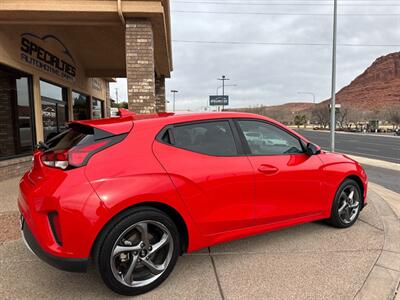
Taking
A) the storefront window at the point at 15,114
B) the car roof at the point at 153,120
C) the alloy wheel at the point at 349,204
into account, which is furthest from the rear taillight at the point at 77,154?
the storefront window at the point at 15,114

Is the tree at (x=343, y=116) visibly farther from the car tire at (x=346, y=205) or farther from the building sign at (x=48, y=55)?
the car tire at (x=346, y=205)

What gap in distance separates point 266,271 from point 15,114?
7.55m

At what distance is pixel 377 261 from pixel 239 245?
1448 mm

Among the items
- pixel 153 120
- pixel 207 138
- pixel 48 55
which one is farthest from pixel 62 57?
pixel 207 138

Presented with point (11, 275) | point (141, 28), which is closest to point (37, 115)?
point (141, 28)

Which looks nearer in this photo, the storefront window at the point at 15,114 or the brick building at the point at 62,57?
the brick building at the point at 62,57

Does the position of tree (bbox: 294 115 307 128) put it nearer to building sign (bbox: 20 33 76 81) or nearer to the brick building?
the brick building

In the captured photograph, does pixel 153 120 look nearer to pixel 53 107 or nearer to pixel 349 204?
pixel 349 204

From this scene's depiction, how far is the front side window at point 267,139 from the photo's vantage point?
3391mm

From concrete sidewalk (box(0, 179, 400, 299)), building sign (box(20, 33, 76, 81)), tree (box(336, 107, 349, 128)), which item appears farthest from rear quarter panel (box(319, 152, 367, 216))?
tree (box(336, 107, 349, 128))

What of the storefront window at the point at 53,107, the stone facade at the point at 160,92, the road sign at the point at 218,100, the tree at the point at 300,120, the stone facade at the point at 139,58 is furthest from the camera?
the tree at the point at 300,120

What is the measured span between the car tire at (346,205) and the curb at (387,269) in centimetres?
44

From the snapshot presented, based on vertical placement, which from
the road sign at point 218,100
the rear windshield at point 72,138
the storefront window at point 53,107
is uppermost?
the road sign at point 218,100

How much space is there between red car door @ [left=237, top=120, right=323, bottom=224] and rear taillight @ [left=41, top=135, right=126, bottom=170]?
142 centimetres
